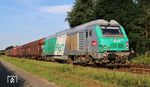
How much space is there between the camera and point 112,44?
86.1 ft

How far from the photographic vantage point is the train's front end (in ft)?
84.9

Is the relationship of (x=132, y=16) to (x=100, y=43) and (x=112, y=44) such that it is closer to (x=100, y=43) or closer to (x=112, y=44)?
(x=112, y=44)

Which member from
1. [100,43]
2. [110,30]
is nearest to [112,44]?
[100,43]

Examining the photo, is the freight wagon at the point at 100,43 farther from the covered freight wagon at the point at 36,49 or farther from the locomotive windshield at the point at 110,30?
the covered freight wagon at the point at 36,49

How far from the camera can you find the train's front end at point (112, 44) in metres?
25.9

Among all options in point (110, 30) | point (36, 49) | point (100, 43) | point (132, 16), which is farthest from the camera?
point (36, 49)

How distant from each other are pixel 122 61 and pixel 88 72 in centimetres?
564

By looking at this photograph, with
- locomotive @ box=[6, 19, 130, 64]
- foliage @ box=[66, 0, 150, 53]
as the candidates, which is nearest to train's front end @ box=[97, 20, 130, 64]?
locomotive @ box=[6, 19, 130, 64]

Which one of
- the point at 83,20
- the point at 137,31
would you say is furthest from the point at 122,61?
the point at 83,20

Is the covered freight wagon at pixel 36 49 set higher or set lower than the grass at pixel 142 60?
higher

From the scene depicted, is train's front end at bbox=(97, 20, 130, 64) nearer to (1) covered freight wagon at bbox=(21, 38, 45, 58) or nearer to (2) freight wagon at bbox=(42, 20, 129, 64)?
(2) freight wagon at bbox=(42, 20, 129, 64)

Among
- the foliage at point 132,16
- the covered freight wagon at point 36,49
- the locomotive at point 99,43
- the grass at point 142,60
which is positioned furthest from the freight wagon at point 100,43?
the covered freight wagon at point 36,49

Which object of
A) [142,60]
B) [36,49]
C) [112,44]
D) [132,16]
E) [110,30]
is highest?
[132,16]

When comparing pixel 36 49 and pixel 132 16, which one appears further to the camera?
pixel 36 49
